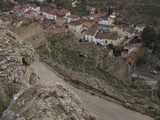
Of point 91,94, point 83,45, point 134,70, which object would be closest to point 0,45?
point 91,94

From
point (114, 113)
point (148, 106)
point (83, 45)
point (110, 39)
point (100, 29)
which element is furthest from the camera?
point (100, 29)

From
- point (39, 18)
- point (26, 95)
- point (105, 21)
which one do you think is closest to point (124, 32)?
point (105, 21)

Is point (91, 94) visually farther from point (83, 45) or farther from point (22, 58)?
point (83, 45)

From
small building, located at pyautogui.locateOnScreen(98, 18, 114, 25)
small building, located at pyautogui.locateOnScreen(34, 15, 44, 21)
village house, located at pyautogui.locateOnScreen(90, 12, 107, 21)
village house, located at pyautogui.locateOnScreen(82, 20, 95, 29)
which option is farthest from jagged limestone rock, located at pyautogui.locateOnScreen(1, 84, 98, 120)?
village house, located at pyautogui.locateOnScreen(90, 12, 107, 21)

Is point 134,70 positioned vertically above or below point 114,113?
below

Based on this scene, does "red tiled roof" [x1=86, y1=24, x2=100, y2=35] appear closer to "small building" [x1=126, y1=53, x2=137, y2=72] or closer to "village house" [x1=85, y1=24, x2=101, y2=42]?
"village house" [x1=85, y1=24, x2=101, y2=42]

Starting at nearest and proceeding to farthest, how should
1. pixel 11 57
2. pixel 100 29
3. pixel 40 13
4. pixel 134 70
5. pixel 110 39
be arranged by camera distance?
1. pixel 11 57
2. pixel 134 70
3. pixel 110 39
4. pixel 100 29
5. pixel 40 13

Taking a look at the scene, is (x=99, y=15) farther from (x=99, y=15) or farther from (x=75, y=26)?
(x=75, y=26)

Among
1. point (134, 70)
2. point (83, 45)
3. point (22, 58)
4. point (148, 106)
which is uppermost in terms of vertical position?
point (22, 58)
